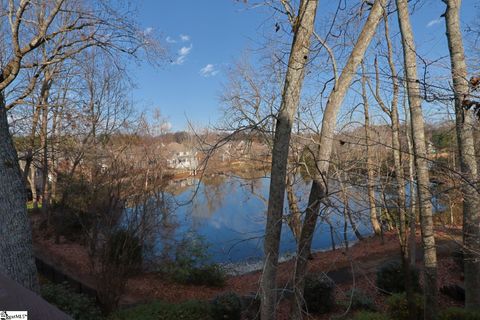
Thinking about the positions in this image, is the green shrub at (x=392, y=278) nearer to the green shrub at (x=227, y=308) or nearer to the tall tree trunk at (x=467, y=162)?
the tall tree trunk at (x=467, y=162)

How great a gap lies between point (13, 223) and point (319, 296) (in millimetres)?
5578

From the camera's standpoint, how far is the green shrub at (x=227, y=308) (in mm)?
5719

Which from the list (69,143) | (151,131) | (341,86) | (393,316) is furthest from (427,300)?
(151,131)

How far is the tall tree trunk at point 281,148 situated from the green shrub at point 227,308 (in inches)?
124

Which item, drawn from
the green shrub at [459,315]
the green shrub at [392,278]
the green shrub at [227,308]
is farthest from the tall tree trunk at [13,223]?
the green shrub at [392,278]

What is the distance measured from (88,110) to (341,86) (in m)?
12.8

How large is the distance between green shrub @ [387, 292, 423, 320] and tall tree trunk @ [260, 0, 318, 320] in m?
3.37

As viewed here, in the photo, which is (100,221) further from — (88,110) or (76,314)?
(88,110)

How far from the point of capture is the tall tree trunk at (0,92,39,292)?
4.19 m

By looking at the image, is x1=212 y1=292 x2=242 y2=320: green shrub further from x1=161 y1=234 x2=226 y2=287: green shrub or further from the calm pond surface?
x1=161 y1=234 x2=226 y2=287: green shrub

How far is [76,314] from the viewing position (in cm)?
469

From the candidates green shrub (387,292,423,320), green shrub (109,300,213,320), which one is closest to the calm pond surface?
green shrub (109,300,213,320)

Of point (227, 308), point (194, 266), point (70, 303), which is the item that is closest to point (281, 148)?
point (227, 308)

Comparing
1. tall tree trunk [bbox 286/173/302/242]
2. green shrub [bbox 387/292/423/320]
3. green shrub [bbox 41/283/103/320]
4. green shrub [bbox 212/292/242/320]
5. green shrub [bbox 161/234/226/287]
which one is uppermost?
tall tree trunk [bbox 286/173/302/242]
